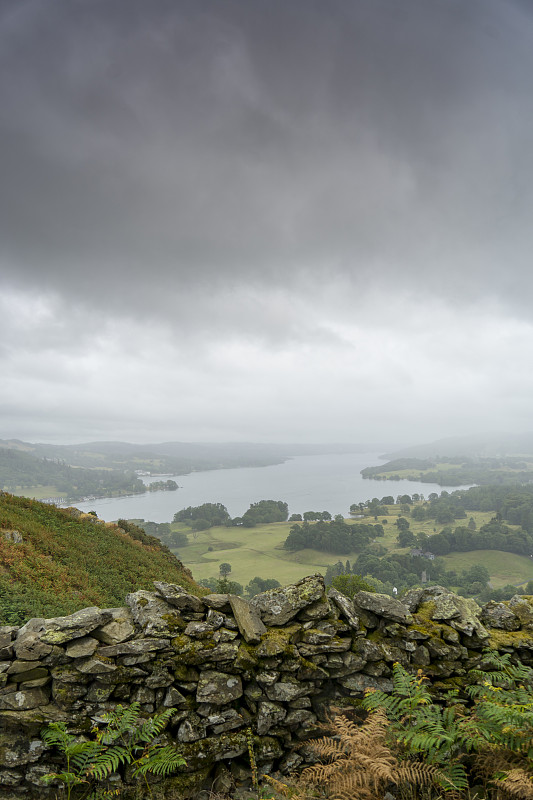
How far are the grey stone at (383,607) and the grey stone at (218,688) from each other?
96.6 inches

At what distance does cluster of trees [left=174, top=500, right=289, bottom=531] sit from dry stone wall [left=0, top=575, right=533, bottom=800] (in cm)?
9448

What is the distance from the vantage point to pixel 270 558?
6881 cm

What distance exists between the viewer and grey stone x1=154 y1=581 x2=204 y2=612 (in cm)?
589

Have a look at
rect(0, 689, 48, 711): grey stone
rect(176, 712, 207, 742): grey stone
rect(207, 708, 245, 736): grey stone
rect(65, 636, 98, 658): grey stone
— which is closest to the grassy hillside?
rect(0, 689, 48, 711): grey stone

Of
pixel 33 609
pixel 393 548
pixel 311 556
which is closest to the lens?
pixel 33 609

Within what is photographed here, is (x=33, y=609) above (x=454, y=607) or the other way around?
the other way around

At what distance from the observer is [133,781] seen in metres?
4.79

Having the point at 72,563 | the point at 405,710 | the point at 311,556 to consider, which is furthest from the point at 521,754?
the point at 311,556

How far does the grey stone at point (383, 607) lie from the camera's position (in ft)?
19.9

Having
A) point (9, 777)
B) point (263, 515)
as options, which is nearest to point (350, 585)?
point (9, 777)

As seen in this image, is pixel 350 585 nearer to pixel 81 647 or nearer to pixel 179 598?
pixel 179 598

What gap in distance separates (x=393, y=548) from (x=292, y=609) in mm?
93700

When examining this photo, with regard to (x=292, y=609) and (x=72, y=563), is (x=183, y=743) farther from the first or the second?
(x=72, y=563)

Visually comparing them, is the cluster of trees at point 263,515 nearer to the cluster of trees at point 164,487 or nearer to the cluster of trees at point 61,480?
the cluster of trees at point 61,480
